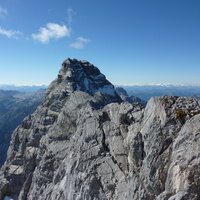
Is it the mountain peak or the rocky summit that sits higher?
the mountain peak

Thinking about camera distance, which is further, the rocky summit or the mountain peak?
the mountain peak

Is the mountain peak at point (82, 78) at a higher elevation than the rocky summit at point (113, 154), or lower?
higher

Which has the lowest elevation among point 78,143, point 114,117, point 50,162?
point 50,162

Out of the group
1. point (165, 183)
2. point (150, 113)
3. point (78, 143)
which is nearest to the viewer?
point (165, 183)

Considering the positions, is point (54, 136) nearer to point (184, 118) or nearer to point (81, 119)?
point (81, 119)

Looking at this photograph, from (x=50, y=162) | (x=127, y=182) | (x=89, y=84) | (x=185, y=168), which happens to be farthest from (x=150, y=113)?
(x=89, y=84)

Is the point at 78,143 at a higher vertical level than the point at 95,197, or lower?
higher

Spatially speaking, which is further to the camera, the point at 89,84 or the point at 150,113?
the point at 89,84

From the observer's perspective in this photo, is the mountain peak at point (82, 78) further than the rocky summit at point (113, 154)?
Yes
